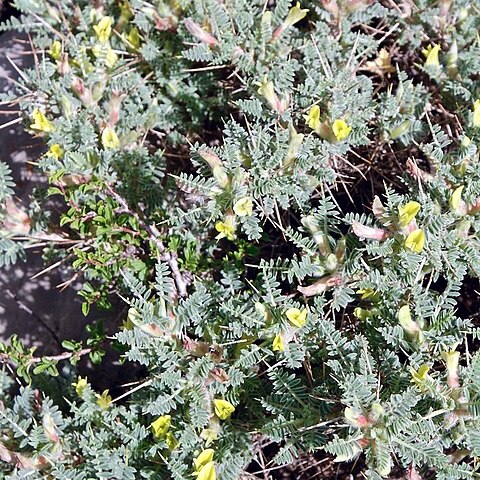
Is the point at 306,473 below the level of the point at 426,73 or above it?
below

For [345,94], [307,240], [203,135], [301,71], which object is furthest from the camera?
[203,135]

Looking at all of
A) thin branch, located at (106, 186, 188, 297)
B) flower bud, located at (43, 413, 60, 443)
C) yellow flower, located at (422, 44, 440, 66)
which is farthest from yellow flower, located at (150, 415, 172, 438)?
yellow flower, located at (422, 44, 440, 66)

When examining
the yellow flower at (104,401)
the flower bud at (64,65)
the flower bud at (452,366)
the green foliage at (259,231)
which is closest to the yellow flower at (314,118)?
the green foliage at (259,231)

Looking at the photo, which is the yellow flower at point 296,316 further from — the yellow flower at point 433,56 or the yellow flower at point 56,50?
the yellow flower at point 56,50

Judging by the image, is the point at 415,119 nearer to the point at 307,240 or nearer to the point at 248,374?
the point at 307,240

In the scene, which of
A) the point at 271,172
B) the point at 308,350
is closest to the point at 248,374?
the point at 308,350

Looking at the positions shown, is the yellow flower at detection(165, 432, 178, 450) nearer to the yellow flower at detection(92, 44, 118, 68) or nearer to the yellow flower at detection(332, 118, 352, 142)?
the yellow flower at detection(332, 118, 352, 142)
